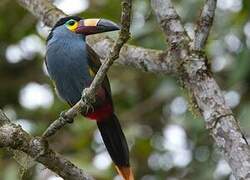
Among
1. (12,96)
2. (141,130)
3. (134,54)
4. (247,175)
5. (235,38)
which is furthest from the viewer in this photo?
(12,96)

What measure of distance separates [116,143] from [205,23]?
2.67ft

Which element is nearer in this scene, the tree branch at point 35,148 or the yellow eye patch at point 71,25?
the tree branch at point 35,148

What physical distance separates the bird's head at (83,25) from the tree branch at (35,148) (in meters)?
0.77

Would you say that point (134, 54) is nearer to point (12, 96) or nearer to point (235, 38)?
point (235, 38)

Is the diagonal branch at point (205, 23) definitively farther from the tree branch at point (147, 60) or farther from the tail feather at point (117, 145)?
the tail feather at point (117, 145)

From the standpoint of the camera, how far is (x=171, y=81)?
455 cm

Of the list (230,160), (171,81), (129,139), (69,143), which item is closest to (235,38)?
(171,81)

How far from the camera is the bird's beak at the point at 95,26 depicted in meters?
3.35

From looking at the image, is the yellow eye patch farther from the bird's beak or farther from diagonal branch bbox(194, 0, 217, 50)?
diagonal branch bbox(194, 0, 217, 50)

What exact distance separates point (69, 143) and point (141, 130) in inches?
23.2

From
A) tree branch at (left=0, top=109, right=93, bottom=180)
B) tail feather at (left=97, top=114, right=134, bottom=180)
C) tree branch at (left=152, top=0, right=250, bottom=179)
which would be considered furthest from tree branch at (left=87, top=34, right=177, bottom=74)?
tree branch at (left=0, top=109, right=93, bottom=180)

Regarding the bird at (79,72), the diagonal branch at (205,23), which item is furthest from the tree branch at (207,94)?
the bird at (79,72)

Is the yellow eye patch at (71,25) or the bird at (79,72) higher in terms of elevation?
the yellow eye patch at (71,25)

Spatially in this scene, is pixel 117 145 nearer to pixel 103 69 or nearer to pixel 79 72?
pixel 79 72
